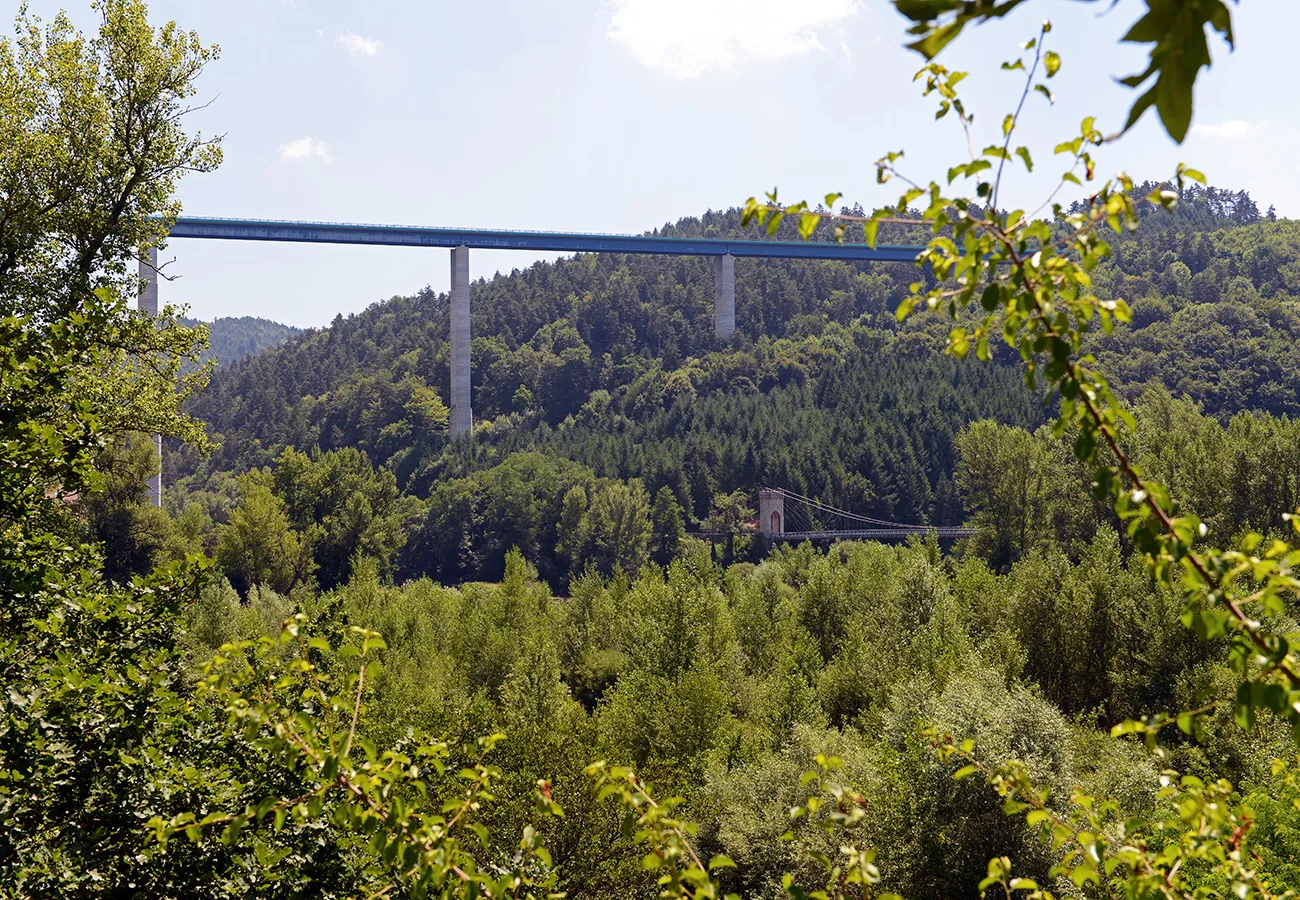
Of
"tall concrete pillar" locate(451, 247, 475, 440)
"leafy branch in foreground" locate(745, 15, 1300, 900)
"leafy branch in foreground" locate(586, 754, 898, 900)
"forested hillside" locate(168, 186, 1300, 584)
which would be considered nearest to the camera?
"leafy branch in foreground" locate(745, 15, 1300, 900)

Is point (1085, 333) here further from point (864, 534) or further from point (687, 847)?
point (864, 534)

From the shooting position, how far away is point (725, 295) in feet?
386

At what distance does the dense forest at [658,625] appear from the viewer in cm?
292

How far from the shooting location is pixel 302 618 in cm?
325

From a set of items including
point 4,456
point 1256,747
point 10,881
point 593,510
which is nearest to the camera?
point 10,881

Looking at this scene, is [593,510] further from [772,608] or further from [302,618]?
[302,618]

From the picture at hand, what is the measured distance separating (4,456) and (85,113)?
30.5 feet

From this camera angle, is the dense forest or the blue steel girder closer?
the dense forest

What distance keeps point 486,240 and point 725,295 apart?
31.7m

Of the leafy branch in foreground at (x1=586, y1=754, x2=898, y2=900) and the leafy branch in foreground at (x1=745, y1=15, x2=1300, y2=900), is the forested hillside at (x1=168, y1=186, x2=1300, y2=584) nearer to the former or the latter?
the leafy branch in foreground at (x1=586, y1=754, x2=898, y2=900)

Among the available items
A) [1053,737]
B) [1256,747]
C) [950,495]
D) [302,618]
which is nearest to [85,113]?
[302,618]

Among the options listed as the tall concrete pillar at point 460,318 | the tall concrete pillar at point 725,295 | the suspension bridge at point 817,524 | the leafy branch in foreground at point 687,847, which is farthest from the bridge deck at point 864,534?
the leafy branch in foreground at point 687,847

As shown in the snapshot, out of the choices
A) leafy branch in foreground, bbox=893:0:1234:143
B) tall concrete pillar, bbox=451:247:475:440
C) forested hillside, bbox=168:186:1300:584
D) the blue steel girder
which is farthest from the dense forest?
the blue steel girder

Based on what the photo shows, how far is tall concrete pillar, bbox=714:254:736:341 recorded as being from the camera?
114750 millimetres
